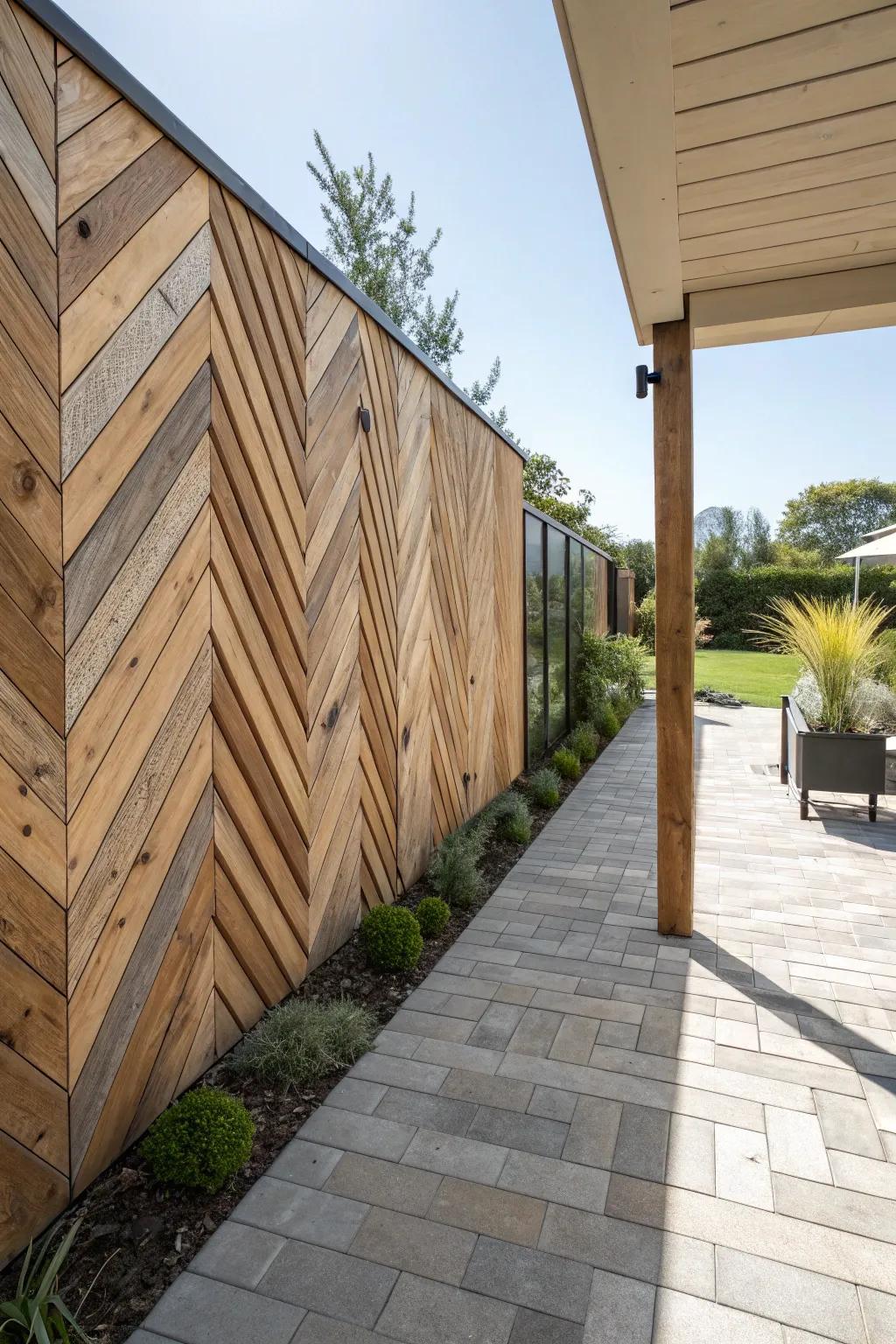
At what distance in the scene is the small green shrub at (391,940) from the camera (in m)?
2.97

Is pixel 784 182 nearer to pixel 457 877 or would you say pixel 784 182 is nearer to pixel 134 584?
pixel 134 584

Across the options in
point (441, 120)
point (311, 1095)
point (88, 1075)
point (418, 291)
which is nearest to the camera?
point (88, 1075)

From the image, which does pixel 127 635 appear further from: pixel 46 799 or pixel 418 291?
pixel 418 291

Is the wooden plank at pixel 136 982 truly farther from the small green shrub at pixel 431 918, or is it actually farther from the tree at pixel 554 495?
the tree at pixel 554 495

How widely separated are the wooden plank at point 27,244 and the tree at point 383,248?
47.6 feet

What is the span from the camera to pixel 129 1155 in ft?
6.38

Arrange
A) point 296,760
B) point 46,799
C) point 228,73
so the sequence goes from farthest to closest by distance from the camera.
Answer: point 228,73, point 296,760, point 46,799

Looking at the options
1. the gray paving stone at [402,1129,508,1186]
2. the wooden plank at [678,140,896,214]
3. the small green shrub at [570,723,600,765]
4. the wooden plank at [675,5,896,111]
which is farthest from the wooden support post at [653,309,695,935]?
the small green shrub at [570,723,600,765]

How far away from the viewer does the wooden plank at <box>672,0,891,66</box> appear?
59.2 inches

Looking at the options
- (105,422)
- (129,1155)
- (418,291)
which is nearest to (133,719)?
(105,422)

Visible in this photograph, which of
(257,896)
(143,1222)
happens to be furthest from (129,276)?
(143,1222)

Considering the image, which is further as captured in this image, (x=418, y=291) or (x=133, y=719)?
(x=418, y=291)

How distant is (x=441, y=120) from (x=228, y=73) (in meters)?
3.08

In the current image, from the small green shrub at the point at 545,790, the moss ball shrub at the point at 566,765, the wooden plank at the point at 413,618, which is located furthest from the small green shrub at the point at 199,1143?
the moss ball shrub at the point at 566,765
